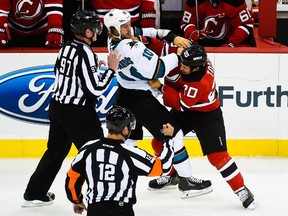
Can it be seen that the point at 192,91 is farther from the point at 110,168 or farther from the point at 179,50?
the point at 110,168

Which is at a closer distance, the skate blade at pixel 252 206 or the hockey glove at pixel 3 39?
the skate blade at pixel 252 206

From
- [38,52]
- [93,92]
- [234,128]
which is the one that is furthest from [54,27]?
[93,92]

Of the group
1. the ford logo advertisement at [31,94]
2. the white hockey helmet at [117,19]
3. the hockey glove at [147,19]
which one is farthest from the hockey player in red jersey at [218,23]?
the white hockey helmet at [117,19]

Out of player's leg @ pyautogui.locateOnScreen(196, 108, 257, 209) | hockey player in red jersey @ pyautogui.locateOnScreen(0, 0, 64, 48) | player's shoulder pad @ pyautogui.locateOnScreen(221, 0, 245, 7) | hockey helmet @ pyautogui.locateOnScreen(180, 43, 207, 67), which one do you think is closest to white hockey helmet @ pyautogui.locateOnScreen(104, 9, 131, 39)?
hockey helmet @ pyautogui.locateOnScreen(180, 43, 207, 67)

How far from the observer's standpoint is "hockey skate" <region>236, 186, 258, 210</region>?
16.6 feet

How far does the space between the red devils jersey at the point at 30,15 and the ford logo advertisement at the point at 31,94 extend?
0.42 meters

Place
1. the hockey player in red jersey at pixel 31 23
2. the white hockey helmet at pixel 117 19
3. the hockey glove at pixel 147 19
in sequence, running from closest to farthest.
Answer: the white hockey helmet at pixel 117 19 < the hockey player in red jersey at pixel 31 23 < the hockey glove at pixel 147 19

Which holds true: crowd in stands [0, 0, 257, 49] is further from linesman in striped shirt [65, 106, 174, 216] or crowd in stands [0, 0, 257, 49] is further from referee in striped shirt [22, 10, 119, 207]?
linesman in striped shirt [65, 106, 174, 216]

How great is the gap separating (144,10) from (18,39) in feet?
3.23

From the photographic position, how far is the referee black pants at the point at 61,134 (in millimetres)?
4793

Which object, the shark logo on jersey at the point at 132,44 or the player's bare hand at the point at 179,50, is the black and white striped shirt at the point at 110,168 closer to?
the shark logo on jersey at the point at 132,44

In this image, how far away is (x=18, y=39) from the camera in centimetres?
680

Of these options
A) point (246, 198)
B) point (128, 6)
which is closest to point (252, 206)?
point (246, 198)

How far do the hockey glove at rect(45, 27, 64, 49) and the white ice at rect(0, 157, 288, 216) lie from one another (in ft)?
2.76
